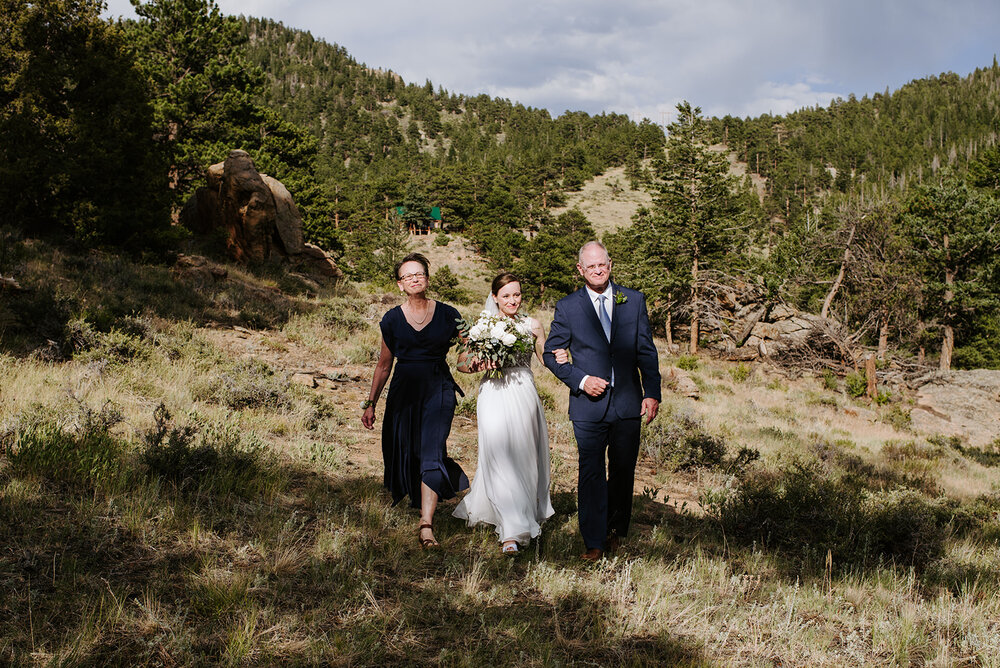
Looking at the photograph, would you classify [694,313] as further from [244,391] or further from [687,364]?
[244,391]

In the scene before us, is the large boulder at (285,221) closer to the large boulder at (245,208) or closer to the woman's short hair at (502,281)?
the large boulder at (245,208)

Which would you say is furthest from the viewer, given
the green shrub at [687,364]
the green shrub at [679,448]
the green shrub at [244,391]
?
the green shrub at [687,364]

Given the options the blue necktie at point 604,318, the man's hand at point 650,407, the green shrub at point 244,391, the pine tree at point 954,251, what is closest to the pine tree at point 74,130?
the green shrub at point 244,391

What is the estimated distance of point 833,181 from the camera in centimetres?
10012

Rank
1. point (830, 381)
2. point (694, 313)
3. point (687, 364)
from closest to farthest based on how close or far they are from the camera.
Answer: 1. point (830, 381)
2. point (687, 364)
3. point (694, 313)

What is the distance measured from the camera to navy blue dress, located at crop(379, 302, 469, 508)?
458cm

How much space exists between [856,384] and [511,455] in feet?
73.1

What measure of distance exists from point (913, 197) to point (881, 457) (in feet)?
96.1

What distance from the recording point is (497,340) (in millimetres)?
4469

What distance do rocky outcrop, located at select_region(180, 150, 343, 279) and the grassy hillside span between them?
10.7m

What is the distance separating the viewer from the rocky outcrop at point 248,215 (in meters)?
18.5

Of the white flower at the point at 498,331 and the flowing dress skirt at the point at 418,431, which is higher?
the white flower at the point at 498,331

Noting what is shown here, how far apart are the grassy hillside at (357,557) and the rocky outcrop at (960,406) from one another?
12.2 metres

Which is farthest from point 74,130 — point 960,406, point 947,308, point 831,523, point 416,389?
point 947,308
